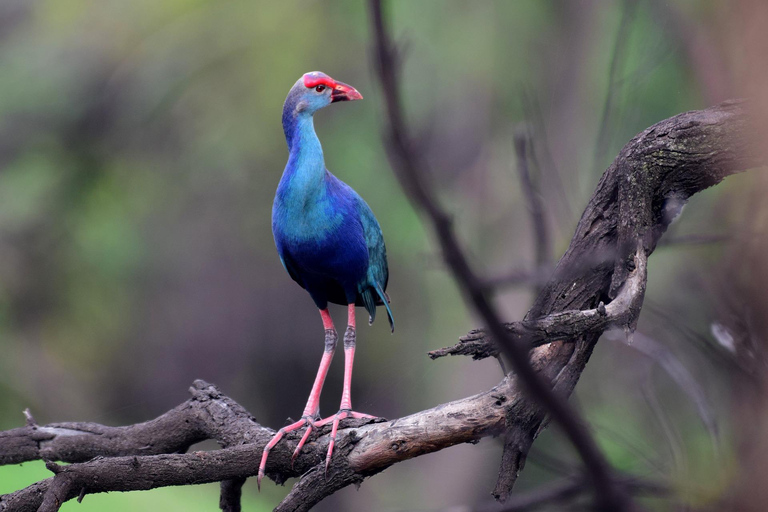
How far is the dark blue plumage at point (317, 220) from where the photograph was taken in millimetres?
2516

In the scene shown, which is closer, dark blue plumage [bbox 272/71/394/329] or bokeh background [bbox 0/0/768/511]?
dark blue plumage [bbox 272/71/394/329]

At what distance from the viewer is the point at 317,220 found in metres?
2.52

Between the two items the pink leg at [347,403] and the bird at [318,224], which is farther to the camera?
the bird at [318,224]

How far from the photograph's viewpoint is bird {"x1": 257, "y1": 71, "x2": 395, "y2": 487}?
8.25 ft

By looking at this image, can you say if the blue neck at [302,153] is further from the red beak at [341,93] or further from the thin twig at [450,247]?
the thin twig at [450,247]

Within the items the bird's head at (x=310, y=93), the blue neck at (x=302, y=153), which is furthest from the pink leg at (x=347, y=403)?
the bird's head at (x=310, y=93)

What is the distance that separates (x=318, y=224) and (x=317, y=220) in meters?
0.01

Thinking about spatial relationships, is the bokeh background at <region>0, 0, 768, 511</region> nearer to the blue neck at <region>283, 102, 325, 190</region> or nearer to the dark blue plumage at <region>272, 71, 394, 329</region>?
→ the dark blue plumage at <region>272, 71, 394, 329</region>

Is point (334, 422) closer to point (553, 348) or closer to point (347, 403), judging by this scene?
point (347, 403)

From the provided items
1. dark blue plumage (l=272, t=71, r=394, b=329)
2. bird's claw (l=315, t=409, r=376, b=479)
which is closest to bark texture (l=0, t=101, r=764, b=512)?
bird's claw (l=315, t=409, r=376, b=479)

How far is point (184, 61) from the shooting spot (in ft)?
26.0


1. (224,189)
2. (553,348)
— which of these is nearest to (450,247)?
(553,348)

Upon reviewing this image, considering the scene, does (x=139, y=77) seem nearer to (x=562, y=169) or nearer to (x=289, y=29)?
(x=289, y=29)

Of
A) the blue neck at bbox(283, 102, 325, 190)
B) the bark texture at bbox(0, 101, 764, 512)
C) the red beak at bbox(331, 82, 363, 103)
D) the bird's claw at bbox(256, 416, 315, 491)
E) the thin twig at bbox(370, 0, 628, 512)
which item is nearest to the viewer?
the thin twig at bbox(370, 0, 628, 512)
